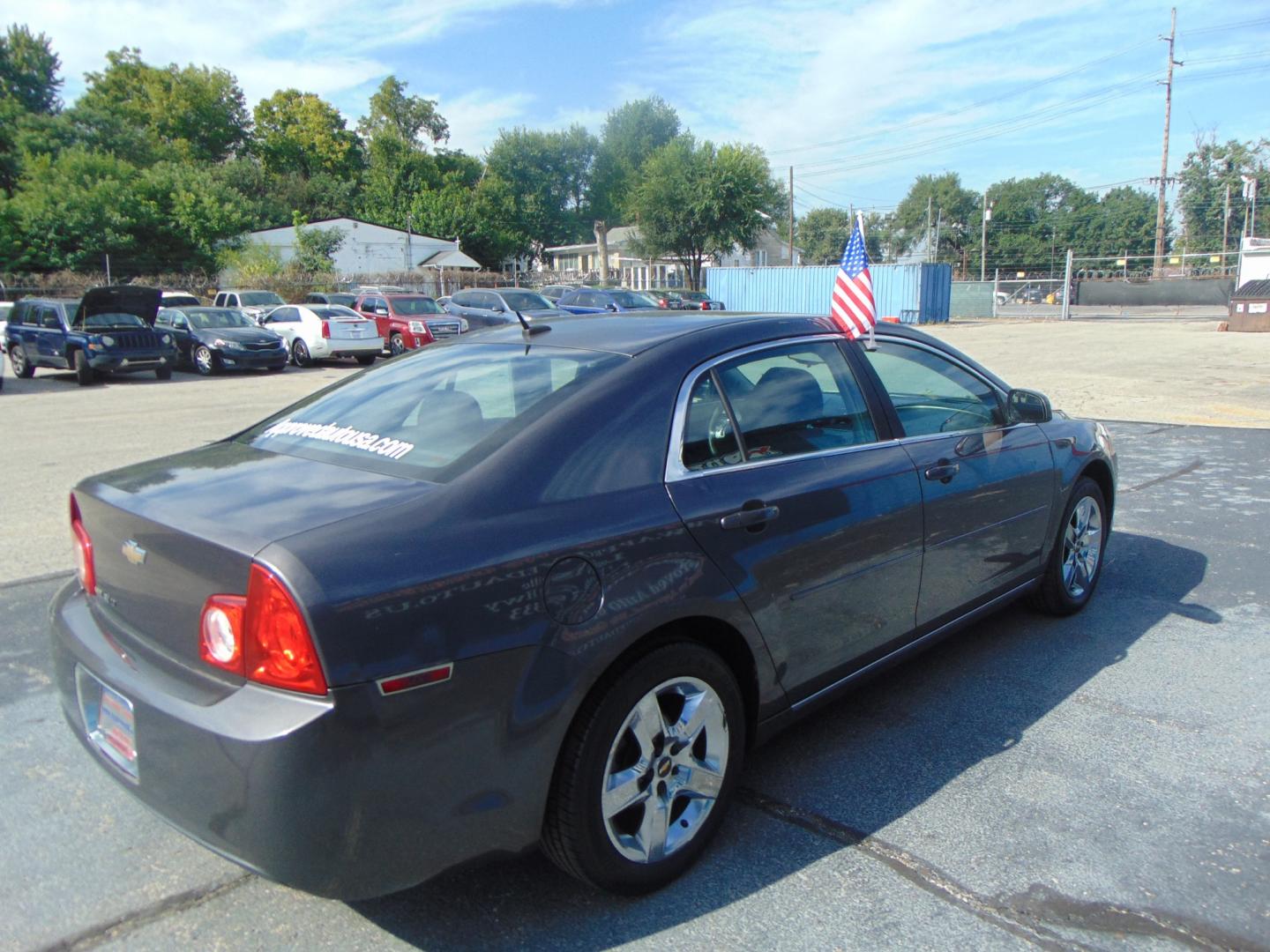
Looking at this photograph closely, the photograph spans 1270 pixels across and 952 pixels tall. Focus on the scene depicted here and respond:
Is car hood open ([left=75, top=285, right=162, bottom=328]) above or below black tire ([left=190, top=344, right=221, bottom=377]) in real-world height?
above

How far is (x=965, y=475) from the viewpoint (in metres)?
3.79

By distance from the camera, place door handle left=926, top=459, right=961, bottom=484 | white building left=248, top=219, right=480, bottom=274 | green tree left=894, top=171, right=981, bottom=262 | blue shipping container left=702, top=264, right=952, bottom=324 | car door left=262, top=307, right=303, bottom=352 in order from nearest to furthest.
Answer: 1. door handle left=926, top=459, right=961, bottom=484
2. car door left=262, top=307, right=303, bottom=352
3. blue shipping container left=702, top=264, right=952, bottom=324
4. white building left=248, top=219, right=480, bottom=274
5. green tree left=894, top=171, right=981, bottom=262

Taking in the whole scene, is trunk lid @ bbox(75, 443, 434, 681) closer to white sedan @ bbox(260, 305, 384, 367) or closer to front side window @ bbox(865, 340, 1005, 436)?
front side window @ bbox(865, 340, 1005, 436)

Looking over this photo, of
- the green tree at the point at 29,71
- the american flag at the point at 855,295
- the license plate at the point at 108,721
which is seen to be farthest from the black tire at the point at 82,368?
the green tree at the point at 29,71

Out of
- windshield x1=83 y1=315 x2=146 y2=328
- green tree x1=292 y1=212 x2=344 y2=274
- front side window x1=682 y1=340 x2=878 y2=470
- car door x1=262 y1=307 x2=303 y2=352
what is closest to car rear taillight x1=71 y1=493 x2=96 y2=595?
front side window x1=682 y1=340 x2=878 y2=470

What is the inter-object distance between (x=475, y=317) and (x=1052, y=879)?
78.0ft

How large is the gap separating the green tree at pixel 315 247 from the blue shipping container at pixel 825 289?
20.4m

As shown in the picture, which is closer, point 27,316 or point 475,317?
point 27,316

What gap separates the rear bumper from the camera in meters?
2.03

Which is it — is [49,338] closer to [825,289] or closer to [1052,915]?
[1052,915]

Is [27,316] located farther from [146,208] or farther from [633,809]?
[146,208]

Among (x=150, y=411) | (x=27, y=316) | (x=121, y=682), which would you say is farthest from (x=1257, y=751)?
(x=27, y=316)

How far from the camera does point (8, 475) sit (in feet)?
28.9

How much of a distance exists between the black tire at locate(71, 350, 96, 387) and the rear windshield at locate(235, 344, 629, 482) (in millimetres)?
17188
